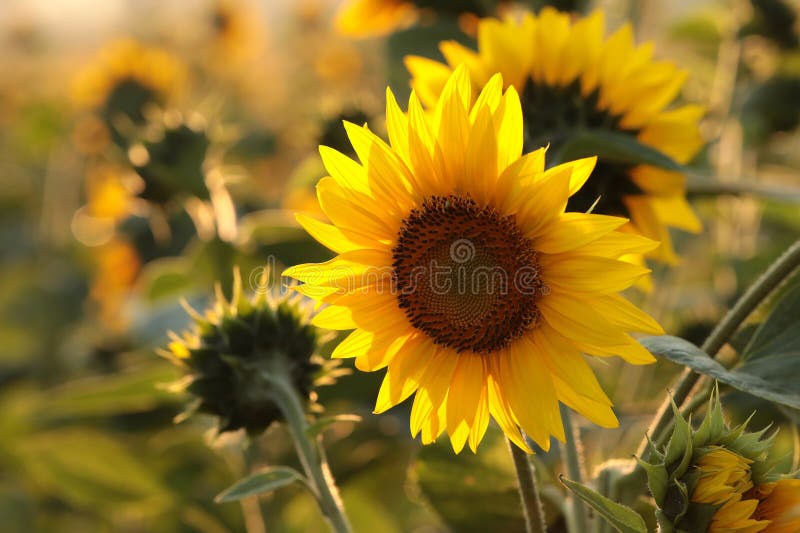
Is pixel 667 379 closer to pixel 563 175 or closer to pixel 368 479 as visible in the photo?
pixel 368 479

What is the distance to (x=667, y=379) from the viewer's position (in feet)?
5.71

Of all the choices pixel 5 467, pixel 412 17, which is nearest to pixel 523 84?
pixel 412 17

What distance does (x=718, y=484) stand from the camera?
0.65 meters

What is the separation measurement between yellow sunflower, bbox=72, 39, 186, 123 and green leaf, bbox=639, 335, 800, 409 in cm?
255

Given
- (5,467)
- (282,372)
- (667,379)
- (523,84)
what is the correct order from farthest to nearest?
1. (5,467)
2. (667,379)
3. (523,84)
4. (282,372)

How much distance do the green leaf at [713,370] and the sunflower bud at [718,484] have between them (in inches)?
1.3

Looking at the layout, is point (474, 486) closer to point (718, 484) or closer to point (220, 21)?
point (718, 484)

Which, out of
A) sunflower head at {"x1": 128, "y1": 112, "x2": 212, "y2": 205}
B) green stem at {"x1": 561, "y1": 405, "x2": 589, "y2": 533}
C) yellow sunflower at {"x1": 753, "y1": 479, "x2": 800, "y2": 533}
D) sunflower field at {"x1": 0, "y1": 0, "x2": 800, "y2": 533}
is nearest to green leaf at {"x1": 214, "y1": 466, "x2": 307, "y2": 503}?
sunflower field at {"x1": 0, "y1": 0, "x2": 800, "y2": 533}

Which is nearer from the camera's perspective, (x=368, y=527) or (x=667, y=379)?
(x=368, y=527)

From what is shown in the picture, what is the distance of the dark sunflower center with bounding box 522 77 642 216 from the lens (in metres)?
1.04

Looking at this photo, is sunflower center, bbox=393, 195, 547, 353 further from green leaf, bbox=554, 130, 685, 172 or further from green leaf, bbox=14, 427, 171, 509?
green leaf, bbox=14, 427, 171, 509

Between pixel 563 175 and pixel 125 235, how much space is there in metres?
1.88

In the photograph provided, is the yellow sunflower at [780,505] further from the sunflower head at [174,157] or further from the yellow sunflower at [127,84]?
the yellow sunflower at [127,84]

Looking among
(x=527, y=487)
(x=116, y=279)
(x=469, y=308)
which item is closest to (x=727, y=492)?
(x=527, y=487)
